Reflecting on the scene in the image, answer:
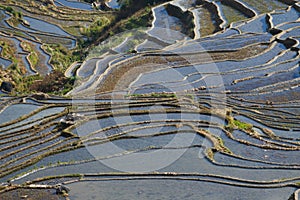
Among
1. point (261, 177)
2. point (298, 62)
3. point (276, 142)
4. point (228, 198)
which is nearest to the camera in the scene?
point (228, 198)

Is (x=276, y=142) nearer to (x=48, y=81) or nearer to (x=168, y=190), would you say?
(x=168, y=190)

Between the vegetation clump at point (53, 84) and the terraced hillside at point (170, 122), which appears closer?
the terraced hillside at point (170, 122)

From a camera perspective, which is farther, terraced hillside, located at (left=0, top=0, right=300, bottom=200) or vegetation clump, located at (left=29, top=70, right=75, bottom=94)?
vegetation clump, located at (left=29, top=70, right=75, bottom=94)

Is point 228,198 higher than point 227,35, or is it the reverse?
point 227,35

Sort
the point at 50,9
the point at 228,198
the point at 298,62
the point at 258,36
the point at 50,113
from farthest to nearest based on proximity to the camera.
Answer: the point at 50,9 → the point at 258,36 → the point at 298,62 → the point at 50,113 → the point at 228,198

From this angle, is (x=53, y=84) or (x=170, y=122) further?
(x=53, y=84)

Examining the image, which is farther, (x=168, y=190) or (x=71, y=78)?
(x=71, y=78)

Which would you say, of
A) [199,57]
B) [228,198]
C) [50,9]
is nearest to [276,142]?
[228,198]
